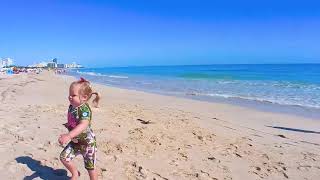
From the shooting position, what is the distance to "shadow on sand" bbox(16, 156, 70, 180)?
448 centimetres

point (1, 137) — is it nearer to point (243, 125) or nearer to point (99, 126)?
point (99, 126)

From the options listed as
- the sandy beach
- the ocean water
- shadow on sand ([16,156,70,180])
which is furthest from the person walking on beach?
the ocean water

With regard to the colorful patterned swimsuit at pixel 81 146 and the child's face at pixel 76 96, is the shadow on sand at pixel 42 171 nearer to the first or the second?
the colorful patterned swimsuit at pixel 81 146

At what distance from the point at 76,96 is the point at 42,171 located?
140cm

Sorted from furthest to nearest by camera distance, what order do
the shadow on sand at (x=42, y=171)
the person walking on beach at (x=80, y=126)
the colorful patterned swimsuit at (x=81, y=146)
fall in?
the shadow on sand at (x=42, y=171) → the colorful patterned swimsuit at (x=81, y=146) → the person walking on beach at (x=80, y=126)

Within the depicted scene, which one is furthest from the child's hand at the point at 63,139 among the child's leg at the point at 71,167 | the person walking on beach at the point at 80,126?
the child's leg at the point at 71,167

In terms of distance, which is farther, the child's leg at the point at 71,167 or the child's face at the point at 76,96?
the child's leg at the point at 71,167

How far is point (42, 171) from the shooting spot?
4.62m

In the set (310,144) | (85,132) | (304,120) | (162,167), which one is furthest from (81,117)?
(304,120)

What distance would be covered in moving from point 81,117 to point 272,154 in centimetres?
365

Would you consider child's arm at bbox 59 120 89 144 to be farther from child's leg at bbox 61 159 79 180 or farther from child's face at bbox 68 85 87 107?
child's leg at bbox 61 159 79 180

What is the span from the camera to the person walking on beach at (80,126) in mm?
3729

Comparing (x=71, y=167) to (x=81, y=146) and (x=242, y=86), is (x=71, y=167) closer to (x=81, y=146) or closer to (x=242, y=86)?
(x=81, y=146)

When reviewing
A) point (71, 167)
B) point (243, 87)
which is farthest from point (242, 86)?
point (71, 167)
